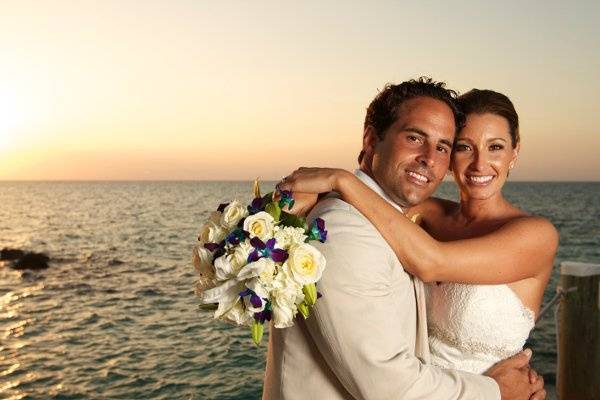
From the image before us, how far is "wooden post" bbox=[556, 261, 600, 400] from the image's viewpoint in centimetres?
574

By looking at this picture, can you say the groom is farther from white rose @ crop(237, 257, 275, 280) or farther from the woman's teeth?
the woman's teeth

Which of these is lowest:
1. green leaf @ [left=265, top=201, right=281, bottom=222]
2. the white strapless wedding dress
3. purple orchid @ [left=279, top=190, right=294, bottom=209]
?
the white strapless wedding dress

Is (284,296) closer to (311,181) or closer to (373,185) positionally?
(311,181)

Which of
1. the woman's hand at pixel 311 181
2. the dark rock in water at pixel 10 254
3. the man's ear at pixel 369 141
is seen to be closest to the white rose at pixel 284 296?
the woman's hand at pixel 311 181

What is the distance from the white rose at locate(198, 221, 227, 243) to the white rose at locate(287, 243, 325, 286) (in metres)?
0.33

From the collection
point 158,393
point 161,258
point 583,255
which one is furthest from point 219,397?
point 583,255

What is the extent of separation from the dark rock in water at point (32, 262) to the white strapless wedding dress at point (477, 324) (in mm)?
26167

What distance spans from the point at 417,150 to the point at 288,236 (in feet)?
3.07

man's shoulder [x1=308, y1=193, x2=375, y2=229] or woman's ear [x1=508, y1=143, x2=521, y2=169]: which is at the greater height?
woman's ear [x1=508, y1=143, x2=521, y2=169]

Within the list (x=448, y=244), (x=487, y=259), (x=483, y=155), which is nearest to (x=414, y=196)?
(x=448, y=244)

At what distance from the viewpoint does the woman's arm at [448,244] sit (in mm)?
2602

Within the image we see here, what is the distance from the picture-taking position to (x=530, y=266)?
3250mm

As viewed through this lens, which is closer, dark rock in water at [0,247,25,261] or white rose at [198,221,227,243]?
white rose at [198,221,227,243]

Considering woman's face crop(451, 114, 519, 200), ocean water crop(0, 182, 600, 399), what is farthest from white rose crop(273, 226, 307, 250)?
ocean water crop(0, 182, 600, 399)
